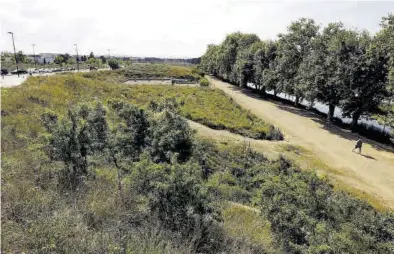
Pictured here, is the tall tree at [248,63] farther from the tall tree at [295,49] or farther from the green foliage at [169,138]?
the green foliage at [169,138]

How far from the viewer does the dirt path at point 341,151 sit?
1769cm

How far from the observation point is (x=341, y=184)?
16906 mm

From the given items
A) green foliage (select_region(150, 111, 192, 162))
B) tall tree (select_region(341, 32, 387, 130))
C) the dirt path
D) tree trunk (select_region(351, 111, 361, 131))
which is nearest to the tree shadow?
the dirt path

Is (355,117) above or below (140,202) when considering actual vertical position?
below

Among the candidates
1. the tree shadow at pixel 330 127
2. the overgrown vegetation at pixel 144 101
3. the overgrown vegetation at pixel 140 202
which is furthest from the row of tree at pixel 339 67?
the overgrown vegetation at pixel 140 202

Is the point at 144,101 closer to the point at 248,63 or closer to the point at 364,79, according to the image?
the point at 364,79

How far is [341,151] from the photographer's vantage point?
2328 centimetres

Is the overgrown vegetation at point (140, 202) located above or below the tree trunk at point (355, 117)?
above

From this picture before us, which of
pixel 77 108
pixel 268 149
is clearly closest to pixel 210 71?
pixel 268 149

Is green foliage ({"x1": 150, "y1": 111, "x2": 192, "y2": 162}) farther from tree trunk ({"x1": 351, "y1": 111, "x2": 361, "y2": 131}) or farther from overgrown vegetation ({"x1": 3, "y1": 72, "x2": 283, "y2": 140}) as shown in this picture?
tree trunk ({"x1": 351, "y1": 111, "x2": 361, "y2": 131})

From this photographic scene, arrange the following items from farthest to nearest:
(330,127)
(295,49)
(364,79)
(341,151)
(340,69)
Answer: (295,49)
(330,127)
(340,69)
(364,79)
(341,151)

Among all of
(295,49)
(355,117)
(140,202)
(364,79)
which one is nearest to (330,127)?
(355,117)

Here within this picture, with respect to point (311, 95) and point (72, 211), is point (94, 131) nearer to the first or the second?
point (72, 211)

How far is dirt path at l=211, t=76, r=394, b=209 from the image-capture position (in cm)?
1769
